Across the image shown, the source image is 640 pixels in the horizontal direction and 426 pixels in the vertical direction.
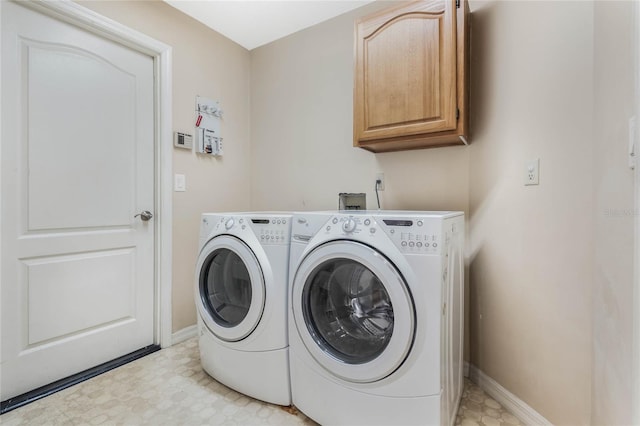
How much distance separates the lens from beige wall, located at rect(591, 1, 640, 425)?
0.82 meters

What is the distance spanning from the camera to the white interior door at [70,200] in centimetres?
148

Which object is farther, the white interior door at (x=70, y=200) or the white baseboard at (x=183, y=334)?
the white baseboard at (x=183, y=334)

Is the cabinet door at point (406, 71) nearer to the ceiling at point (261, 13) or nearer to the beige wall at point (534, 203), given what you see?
the beige wall at point (534, 203)

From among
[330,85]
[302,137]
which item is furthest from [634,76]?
[302,137]

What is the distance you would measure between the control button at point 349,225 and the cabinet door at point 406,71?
672mm

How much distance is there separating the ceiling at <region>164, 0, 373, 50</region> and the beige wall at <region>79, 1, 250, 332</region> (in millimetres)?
97

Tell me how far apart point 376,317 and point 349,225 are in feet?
1.41

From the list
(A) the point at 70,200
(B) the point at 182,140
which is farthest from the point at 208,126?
(A) the point at 70,200

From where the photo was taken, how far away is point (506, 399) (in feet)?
4.73

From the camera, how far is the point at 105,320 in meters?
1.82

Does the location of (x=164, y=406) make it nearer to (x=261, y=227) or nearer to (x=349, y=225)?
(x=261, y=227)

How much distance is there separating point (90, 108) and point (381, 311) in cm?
192

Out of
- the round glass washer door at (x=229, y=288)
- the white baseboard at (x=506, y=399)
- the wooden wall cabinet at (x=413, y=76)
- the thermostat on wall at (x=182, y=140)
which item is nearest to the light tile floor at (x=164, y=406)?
the white baseboard at (x=506, y=399)

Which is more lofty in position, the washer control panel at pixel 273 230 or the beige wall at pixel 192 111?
the beige wall at pixel 192 111
